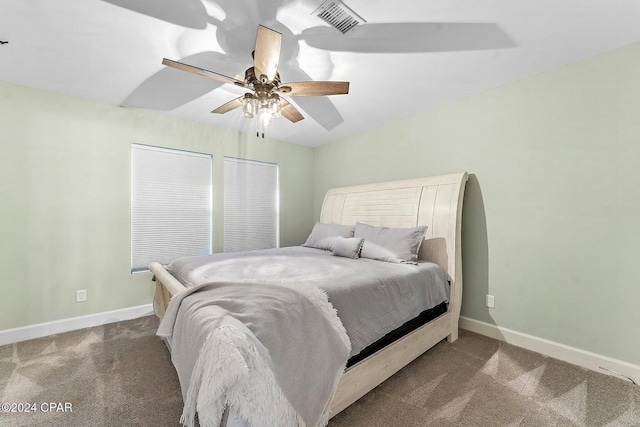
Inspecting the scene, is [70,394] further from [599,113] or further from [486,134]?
[599,113]

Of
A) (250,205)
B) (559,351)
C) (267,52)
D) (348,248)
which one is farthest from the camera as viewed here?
(250,205)

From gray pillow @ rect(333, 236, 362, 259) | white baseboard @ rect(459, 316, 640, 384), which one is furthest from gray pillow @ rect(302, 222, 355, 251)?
white baseboard @ rect(459, 316, 640, 384)

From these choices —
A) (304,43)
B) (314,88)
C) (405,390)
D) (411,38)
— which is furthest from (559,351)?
(304,43)

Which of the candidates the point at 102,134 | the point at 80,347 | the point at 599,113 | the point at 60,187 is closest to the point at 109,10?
the point at 102,134

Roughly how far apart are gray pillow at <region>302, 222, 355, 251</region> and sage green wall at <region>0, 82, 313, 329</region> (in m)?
2.14

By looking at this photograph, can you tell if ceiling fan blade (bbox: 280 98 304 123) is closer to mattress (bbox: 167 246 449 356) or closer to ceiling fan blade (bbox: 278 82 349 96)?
ceiling fan blade (bbox: 278 82 349 96)

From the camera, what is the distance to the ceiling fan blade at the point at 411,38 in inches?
72.1

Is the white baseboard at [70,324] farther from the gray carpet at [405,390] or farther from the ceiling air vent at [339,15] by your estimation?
the ceiling air vent at [339,15]

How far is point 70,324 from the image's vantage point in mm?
2832

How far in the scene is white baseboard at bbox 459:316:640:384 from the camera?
197 cm

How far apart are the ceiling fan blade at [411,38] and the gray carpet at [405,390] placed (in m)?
2.51

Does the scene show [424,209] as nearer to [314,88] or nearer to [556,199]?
[556,199]

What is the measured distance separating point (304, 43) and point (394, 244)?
196 centimetres

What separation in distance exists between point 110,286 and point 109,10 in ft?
9.16
